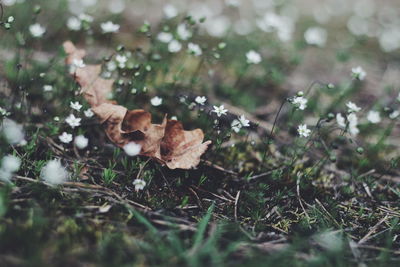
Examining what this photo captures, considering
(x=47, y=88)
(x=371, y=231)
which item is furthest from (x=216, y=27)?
(x=371, y=231)

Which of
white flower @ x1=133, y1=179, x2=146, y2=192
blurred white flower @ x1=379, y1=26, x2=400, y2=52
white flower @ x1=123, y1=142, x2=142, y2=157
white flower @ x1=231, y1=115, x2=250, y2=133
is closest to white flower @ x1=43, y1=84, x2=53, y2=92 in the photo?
white flower @ x1=123, y1=142, x2=142, y2=157

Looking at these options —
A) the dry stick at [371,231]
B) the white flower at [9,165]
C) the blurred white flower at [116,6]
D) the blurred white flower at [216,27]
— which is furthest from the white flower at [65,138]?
the blurred white flower at [216,27]

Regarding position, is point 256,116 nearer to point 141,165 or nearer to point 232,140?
point 232,140

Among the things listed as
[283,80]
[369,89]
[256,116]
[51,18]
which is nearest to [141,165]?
[256,116]

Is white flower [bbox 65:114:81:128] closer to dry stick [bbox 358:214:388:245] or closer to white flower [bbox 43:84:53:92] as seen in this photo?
white flower [bbox 43:84:53:92]

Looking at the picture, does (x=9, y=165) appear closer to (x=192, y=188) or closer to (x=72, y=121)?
(x=72, y=121)

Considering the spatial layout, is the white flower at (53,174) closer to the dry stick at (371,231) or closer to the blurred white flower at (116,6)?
the dry stick at (371,231)
